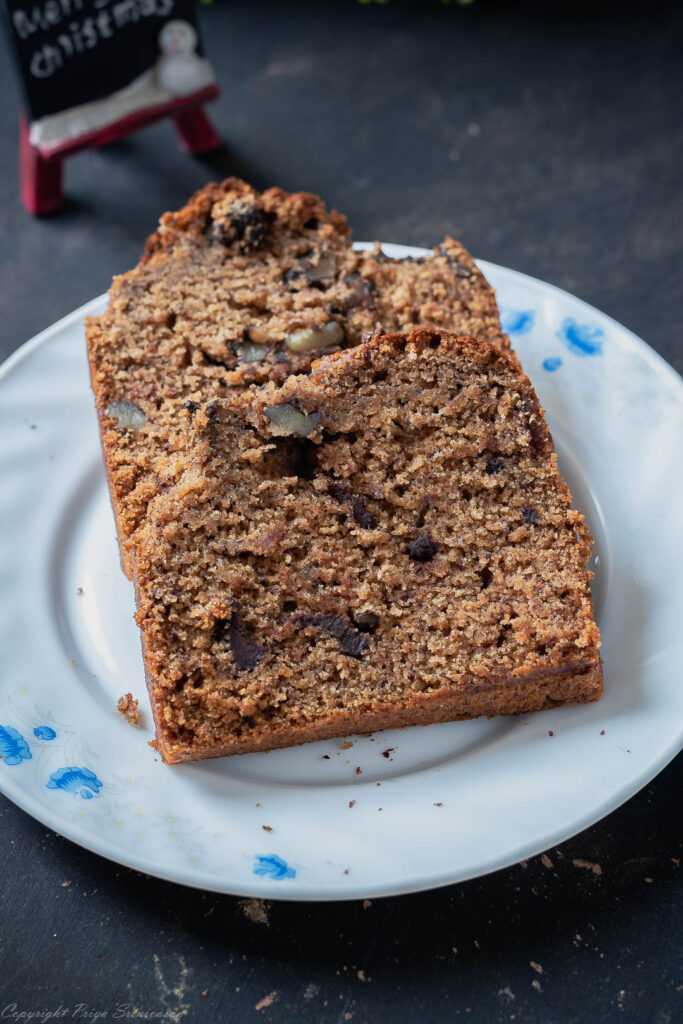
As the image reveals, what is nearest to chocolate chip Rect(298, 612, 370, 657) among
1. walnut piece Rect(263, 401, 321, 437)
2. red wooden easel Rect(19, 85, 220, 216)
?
walnut piece Rect(263, 401, 321, 437)

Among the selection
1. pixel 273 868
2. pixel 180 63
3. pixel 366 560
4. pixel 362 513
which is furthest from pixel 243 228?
pixel 273 868

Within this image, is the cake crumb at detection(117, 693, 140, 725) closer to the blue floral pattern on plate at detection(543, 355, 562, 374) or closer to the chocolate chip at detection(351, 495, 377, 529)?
the chocolate chip at detection(351, 495, 377, 529)

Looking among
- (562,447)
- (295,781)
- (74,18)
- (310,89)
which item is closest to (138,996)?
(295,781)

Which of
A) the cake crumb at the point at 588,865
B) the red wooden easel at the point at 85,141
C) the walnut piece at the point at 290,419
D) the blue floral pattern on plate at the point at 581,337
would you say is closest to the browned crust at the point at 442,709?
the cake crumb at the point at 588,865

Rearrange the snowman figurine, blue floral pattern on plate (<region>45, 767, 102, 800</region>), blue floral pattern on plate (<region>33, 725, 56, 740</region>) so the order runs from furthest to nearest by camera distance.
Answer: the snowman figurine < blue floral pattern on plate (<region>33, 725, 56, 740</region>) < blue floral pattern on plate (<region>45, 767, 102, 800</region>)

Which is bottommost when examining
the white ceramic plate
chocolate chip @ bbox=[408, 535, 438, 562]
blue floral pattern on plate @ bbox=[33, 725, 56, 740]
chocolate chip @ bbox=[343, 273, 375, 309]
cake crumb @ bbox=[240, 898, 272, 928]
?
cake crumb @ bbox=[240, 898, 272, 928]

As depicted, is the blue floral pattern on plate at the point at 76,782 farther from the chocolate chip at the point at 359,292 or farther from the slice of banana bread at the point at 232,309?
the chocolate chip at the point at 359,292

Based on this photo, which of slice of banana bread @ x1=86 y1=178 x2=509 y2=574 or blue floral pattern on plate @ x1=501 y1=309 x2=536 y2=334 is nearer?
slice of banana bread @ x1=86 y1=178 x2=509 y2=574
